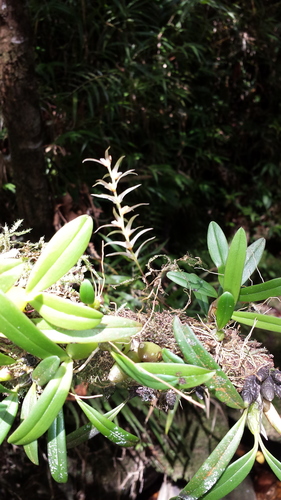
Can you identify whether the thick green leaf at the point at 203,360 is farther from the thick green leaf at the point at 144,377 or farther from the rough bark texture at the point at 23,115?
the rough bark texture at the point at 23,115

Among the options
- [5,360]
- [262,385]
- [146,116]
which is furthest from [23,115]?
[262,385]

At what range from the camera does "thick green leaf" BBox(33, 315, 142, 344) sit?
1.33ft

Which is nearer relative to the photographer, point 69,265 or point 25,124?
point 69,265

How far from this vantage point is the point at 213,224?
0.59 meters

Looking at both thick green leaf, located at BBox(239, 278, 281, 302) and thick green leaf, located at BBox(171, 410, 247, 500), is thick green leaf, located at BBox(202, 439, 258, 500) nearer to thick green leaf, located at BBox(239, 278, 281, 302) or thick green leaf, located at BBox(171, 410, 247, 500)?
thick green leaf, located at BBox(171, 410, 247, 500)

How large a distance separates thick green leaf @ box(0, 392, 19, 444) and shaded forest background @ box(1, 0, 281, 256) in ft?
2.65

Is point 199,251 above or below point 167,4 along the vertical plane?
below

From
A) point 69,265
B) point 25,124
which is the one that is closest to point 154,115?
Answer: point 25,124

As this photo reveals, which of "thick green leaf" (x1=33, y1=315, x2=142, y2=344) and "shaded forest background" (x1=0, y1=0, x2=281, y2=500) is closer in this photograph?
"thick green leaf" (x1=33, y1=315, x2=142, y2=344)

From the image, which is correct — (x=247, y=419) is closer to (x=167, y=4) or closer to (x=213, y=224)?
(x=213, y=224)

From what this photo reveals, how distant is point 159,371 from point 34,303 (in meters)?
0.15

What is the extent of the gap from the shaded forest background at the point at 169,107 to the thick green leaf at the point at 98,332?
821 mm

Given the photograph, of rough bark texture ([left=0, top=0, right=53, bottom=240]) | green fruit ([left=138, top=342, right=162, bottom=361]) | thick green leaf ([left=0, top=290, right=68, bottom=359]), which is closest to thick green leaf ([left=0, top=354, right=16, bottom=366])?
thick green leaf ([left=0, top=290, right=68, bottom=359])

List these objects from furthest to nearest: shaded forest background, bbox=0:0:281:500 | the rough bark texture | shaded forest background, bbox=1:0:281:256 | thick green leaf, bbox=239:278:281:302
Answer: shaded forest background, bbox=1:0:281:256 < shaded forest background, bbox=0:0:281:500 < the rough bark texture < thick green leaf, bbox=239:278:281:302
